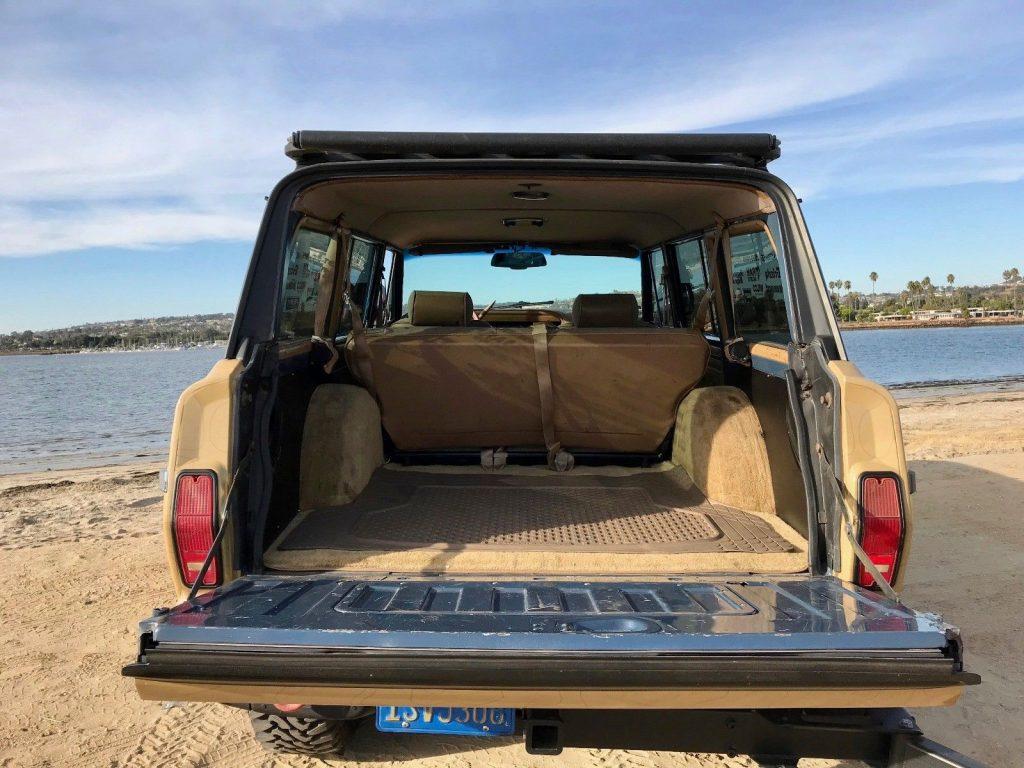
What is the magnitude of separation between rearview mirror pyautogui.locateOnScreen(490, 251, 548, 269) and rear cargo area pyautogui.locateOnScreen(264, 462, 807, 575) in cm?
186

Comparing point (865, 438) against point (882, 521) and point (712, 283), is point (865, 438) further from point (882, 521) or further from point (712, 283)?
point (712, 283)

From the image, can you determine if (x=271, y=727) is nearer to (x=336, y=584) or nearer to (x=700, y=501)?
(x=336, y=584)

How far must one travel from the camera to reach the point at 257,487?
2.69m

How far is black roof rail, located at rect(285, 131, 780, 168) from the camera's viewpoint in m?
2.72

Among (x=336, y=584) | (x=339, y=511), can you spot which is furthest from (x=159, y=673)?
(x=339, y=511)

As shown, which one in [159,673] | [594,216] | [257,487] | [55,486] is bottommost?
[55,486]

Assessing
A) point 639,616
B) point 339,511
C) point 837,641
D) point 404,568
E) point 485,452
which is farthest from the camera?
point 485,452

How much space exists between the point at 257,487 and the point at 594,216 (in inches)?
109

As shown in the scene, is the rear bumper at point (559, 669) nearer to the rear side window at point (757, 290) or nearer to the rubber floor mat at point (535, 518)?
the rubber floor mat at point (535, 518)

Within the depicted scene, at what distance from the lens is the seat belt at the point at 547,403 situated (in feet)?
12.6

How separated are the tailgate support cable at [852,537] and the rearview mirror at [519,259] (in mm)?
3237

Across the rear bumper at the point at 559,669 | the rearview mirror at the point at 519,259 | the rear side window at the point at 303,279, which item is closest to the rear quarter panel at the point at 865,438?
the rear bumper at the point at 559,669

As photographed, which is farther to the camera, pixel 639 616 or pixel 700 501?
pixel 700 501

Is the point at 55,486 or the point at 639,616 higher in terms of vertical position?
the point at 639,616
